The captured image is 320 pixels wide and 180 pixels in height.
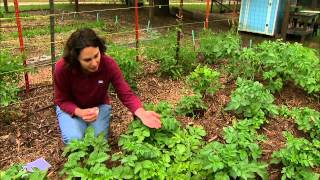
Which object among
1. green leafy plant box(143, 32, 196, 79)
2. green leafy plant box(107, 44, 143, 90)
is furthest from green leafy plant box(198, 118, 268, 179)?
green leafy plant box(143, 32, 196, 79)

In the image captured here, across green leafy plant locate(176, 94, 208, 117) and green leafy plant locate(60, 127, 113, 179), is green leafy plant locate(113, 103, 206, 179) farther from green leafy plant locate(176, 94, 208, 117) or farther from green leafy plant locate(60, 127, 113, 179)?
green leafy plant locate(176, 94, 208, 117)

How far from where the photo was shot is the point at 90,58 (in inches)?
123

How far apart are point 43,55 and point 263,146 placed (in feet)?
15.9

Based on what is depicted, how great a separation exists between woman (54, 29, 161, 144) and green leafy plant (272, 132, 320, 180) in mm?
1031

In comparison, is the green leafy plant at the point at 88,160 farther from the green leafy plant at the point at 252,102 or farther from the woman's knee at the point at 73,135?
the green leafy plant at the point at 252,102

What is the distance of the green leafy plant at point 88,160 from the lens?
8.37 feet

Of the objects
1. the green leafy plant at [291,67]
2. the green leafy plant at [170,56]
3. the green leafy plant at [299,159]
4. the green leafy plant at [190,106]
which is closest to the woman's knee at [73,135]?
the green leafy plant at [190,106]

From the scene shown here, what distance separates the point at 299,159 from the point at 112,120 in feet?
6.72

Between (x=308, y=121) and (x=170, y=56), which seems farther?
(x=170, y=56)

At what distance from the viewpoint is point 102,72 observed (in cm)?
345

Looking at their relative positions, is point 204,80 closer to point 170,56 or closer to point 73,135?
point 170,56

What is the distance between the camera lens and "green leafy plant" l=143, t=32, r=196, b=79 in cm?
543

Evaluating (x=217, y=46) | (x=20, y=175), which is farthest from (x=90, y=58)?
(x=217, y=46)

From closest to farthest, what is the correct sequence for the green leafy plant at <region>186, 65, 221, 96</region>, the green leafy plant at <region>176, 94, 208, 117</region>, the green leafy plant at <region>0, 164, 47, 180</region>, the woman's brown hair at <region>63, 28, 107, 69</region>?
1. the green leafy plant at <region>0, 164, 47, 180</region>
2. the woman's brown hair at <region>63, 28, 107, 69</region>
3. the green leafy plant at <region>176, 94, 208, 117</region>
4. the green leafy plant at <region>186, 65, 221, 96</region>
